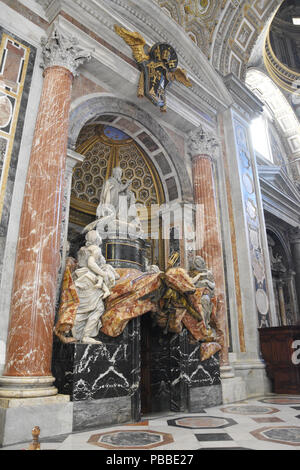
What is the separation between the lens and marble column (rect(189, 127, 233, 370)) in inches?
276

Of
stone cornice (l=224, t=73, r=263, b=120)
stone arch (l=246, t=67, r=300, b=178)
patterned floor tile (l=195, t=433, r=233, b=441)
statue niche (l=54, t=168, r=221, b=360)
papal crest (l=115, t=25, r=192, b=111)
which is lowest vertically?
patterned floor tile (l=195, t=433, r=233, b=441)

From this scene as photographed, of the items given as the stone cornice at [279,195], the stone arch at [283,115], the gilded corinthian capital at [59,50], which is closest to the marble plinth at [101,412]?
the gilded corinthian capital at [59,50]

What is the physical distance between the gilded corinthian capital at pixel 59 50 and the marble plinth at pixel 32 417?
4.55 m

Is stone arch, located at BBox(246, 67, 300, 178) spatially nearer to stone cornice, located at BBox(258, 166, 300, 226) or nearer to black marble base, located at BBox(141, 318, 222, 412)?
stone cornice, located at BBox(258, 166, 300, 226)

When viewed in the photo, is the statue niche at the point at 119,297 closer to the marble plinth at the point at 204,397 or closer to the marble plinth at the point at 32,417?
the marble plinth at the point at 204,397

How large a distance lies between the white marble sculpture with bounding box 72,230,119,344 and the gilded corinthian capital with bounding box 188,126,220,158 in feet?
13.7

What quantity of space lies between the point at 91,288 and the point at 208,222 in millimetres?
3687

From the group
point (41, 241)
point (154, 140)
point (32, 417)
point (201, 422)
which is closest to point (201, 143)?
point (154, 140)

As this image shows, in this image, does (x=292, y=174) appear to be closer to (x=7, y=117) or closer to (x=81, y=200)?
(x=81, y=200)

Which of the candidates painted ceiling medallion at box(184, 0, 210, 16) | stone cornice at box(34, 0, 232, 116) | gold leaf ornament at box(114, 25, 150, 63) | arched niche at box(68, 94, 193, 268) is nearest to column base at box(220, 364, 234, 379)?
arched niche at box(68, 94, 193, 268)

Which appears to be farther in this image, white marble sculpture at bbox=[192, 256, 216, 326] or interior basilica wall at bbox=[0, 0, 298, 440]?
white marble sculpture at bbox=[192, 256, 216, 326]

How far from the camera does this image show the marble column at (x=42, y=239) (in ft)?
12.7

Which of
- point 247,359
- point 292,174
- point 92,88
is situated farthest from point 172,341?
point 292,174

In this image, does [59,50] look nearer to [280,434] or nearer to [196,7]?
[196,7]
